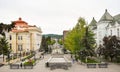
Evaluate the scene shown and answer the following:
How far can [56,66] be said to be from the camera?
37.8m

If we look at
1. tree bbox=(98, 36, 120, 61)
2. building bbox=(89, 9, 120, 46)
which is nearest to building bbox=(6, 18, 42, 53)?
building bbox=(89, 9, 120, 46)

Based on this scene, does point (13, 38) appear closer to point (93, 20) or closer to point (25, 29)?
point (25, 29)

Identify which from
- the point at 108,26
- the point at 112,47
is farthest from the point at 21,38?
the point at 112,47

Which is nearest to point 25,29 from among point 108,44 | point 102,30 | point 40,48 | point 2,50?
point 40,48

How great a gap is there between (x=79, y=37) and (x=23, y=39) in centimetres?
2725

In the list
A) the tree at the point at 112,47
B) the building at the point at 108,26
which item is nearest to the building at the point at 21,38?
the building at the point at 108,26

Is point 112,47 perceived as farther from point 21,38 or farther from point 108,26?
point 21,38

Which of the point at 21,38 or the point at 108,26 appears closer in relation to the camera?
the point at 108,26

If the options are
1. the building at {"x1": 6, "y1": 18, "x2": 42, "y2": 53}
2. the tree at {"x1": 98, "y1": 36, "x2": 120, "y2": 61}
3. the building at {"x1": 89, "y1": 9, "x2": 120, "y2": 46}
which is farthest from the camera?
the building at {"x1": 6, "y1": 18, "x2": 42, "y2": 53}

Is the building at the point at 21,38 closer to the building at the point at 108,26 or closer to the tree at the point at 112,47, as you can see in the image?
the building at the point at 108,26

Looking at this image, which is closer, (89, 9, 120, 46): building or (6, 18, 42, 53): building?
(89, 9, 120, 46): building

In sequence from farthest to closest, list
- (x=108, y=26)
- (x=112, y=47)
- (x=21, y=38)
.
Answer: (x=21, y=38)
(x=108, y=26)
(x=112, y=47)

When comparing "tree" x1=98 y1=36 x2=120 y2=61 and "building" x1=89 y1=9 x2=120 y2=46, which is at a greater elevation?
"building" x1=89 y1=9 x2=120 y2=46

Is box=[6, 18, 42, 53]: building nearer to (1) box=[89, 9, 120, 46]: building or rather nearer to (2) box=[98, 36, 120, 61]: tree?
(1) box=[89, 9, 120, 46]: building
